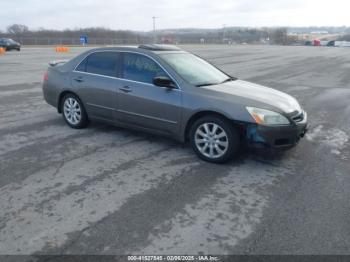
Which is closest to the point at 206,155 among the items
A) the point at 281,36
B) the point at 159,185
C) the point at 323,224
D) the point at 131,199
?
the point at 159,185

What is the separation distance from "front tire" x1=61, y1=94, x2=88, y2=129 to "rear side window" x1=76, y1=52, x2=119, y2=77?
597 millimetres

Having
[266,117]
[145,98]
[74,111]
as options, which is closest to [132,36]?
[74,111]

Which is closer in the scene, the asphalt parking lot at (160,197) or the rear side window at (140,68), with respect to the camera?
the asphalt parking lot at (160,197)

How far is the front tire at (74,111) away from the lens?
669cm

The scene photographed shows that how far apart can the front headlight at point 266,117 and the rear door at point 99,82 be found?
2411 millimetres

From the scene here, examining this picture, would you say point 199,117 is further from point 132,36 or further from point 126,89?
point 132,36

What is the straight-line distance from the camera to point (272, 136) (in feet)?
15.8

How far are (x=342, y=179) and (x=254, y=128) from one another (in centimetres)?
132

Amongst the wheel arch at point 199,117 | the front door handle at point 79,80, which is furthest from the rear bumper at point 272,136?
the front door handle at point 79,80

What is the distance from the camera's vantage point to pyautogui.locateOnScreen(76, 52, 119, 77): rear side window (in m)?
6.18

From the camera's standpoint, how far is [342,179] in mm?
4691

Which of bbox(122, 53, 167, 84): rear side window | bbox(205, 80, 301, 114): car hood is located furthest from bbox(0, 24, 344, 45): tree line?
bbox(205, 80, 301, 114): car hood

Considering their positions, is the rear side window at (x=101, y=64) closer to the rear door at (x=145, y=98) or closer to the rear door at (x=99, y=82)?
the rear door at (x=99, y=82)

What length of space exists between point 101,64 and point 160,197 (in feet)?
10.6
